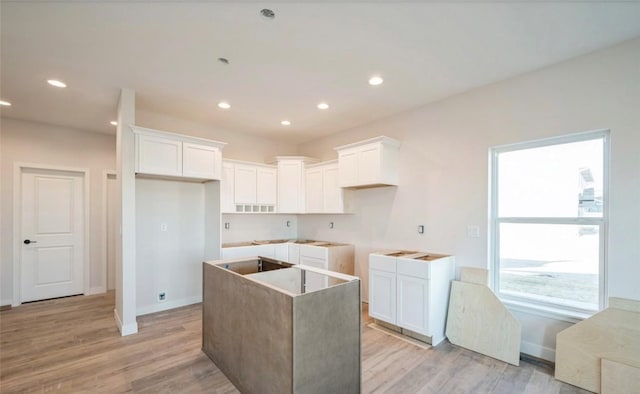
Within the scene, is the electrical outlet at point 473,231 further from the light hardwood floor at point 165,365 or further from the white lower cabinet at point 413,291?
the light hardwood floor at point 165,365

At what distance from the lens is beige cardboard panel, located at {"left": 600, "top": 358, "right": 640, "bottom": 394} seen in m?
2.12

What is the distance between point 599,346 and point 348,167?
3.22 meters

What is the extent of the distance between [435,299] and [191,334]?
2.92 meters

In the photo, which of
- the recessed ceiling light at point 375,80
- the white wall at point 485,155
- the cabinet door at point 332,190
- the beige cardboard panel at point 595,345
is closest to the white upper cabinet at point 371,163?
the white wall at point 485,155

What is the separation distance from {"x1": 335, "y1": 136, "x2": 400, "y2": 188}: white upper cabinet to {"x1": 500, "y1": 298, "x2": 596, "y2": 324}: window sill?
1991 mm

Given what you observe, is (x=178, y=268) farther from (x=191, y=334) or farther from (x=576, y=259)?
(x=576, y=259)

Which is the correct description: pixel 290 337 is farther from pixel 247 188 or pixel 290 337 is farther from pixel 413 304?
pixel 247 188

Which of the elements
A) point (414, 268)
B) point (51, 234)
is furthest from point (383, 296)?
point (51, 234)

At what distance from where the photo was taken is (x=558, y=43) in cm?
243

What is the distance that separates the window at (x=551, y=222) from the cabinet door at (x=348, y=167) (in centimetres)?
175

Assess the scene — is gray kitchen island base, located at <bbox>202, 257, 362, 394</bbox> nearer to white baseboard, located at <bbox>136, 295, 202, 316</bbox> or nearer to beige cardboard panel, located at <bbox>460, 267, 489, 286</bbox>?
beige cardboard panel, located at <bbox>460, 267, 489, 286</bbox>

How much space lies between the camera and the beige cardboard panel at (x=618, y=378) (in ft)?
6.95

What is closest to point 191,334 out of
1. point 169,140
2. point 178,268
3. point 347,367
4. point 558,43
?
point 178,268

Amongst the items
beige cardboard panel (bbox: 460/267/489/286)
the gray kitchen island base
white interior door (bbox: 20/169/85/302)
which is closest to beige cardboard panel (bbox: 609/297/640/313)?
beige cardboard panel (bbox: 460/267/489/286)
